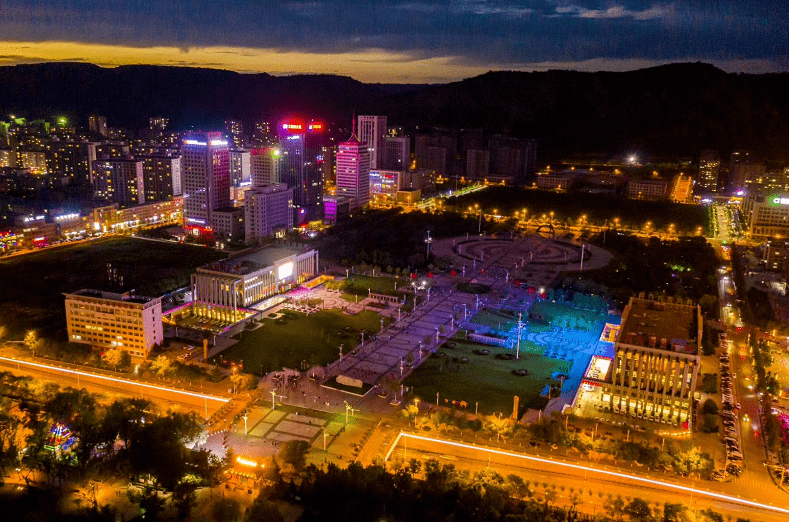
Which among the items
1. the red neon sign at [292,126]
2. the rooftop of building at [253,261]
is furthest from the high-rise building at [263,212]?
the rooftop of building at [253,261]

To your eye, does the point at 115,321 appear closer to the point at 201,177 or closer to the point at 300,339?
the point at 300,339

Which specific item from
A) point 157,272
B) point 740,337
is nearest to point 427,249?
point 157,272

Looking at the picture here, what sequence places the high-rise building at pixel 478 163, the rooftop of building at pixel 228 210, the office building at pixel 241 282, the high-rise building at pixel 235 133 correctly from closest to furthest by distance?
the office building at pixel 241 282 < the rooftop of building at pixel 228 210 < the high-rise building at pixel 478 163 < the high-rise building at pixel 235 133

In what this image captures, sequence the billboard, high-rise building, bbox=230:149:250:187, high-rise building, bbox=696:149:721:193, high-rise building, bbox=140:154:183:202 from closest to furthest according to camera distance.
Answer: the billboard, high-rise building, bbox=140:154:183:202, high-rise building, bbox=696:149:721:193, high-rise building, bbox=230:149:250:187

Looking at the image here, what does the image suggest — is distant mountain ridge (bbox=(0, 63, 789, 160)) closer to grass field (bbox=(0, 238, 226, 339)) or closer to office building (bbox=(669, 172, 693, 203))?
office building (bbox=(669, 172, 693, 203))

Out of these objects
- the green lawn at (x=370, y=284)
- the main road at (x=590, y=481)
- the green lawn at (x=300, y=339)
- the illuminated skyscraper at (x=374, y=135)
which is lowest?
the main road at (x=590, y=481)

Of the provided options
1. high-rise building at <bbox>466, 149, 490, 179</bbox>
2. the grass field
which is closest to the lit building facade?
high-rise building at <bbox>466, 149, 490, 179</bbox>

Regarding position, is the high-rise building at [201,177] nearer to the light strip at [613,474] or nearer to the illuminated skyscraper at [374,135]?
the illuminated skyscraper at [374,135]
